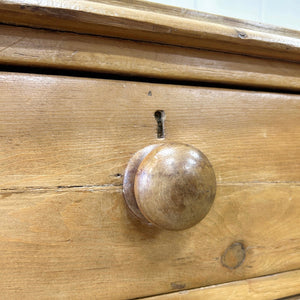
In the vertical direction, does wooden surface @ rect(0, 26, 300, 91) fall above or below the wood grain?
above

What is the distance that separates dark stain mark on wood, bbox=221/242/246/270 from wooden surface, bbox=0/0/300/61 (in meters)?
0.24

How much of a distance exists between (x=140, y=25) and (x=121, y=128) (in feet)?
0.35

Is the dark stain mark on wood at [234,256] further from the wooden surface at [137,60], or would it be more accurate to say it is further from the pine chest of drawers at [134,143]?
the wooden surface at [137,60]

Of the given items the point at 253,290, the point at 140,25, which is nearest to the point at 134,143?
the point at 140,25

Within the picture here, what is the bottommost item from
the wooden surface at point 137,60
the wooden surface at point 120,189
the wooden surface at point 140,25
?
the wooden surface at point 120,189

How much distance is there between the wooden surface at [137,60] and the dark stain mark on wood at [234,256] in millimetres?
205

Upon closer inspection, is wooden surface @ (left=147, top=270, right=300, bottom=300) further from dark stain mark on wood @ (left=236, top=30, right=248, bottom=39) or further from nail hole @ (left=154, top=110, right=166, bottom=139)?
dark stain mark on wood @ (left=236, top=30, right=248, bottom=39)

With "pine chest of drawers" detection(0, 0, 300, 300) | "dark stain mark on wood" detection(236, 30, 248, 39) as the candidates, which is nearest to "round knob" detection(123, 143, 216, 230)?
"pine chest of drawers" detection(0, 0, 300, 300)

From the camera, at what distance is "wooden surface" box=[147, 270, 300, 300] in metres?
0.38

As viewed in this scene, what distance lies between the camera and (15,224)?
31 centimetres

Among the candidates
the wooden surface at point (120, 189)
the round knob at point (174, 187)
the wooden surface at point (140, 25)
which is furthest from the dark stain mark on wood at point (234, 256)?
the wooden surface at point (140, 25)

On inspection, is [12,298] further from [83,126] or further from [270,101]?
[270,101]

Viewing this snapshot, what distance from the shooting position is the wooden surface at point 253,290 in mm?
377

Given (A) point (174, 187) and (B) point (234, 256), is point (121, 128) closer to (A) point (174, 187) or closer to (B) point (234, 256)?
(A) point (174, 187)
